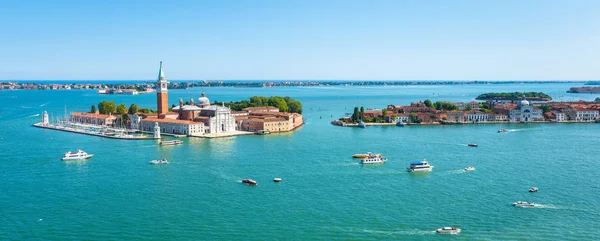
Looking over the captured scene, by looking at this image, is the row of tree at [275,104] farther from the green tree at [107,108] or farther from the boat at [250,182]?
the boat at [250,182]

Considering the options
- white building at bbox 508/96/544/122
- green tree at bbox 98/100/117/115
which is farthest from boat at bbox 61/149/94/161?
white building at bbox 508/96/544/122

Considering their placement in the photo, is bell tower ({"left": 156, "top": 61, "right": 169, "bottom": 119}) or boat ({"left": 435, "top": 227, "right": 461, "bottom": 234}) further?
bell tower ({"left": 156, "top": 61, "right": 169, "bottom": 119})

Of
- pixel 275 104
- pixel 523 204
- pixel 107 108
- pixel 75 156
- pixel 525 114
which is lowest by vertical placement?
pixel 523 204

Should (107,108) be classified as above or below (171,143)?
above

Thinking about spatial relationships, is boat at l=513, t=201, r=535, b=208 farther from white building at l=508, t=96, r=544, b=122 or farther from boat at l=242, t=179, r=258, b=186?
white building at l=508, t=96, r=544, b=122

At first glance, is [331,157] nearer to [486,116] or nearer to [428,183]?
[428,183]

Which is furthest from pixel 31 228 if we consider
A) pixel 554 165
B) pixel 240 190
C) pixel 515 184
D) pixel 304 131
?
pixel 304 131

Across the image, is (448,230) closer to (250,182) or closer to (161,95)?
(250,182)

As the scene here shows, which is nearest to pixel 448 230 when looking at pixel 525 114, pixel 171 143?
pixel 171 143
